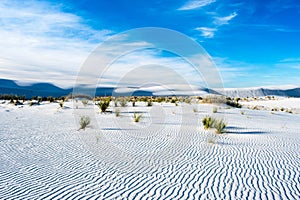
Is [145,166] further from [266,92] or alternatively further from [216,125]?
[266,92]

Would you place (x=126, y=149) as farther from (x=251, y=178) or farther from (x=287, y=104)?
(x=287, y=104)

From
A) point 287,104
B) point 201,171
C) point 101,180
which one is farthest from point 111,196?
point 287,104

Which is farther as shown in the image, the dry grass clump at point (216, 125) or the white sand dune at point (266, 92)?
the white sand dune at point (266, 92)

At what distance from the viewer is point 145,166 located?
23.3 ft

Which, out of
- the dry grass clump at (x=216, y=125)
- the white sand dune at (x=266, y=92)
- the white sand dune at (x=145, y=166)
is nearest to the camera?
the white sand dune at (x=145, y=166)

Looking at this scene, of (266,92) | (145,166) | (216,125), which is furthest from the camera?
(266,92)

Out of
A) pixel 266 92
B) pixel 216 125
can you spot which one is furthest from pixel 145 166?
pixel 266 92

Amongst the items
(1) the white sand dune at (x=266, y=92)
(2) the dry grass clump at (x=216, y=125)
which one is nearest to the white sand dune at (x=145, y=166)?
(2) the dry grass clump at (x=216, y=125)

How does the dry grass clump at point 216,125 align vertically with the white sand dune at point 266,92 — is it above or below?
below

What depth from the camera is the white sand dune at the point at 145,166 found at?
5309mm

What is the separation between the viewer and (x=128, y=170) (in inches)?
264

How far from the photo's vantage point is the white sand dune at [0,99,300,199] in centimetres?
531

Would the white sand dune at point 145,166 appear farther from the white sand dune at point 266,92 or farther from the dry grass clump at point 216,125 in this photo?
the white sand dune at point 266,92

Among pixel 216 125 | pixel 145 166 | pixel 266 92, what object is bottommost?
pixel 145 166
